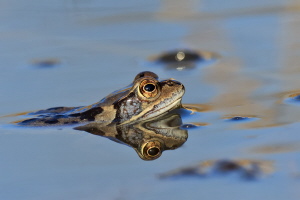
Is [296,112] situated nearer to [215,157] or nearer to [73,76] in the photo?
[215,157]

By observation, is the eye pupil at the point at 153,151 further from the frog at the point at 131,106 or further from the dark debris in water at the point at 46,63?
the dark debris in water at the point at 46,63

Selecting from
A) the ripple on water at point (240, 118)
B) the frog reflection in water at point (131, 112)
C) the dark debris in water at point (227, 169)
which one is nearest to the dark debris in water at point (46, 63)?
the frog reflection in water at point (131, 112)

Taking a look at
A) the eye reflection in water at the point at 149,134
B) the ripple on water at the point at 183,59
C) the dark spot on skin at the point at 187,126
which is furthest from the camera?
the ripple on water at the point at 183,59

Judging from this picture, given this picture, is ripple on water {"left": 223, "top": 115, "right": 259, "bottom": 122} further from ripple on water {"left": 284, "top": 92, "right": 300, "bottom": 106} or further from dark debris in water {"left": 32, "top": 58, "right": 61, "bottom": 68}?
dark debris in water {"left": 32, "top": 58, "right": 61, "bottom": 68}

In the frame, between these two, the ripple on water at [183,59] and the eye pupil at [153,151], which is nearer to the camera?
the eye pupil at [153,151]

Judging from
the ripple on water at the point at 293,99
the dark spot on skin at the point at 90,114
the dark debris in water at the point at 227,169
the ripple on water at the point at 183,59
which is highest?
the ripple on water at the point at 183,59

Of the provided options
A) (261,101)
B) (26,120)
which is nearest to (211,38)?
(261,101)
